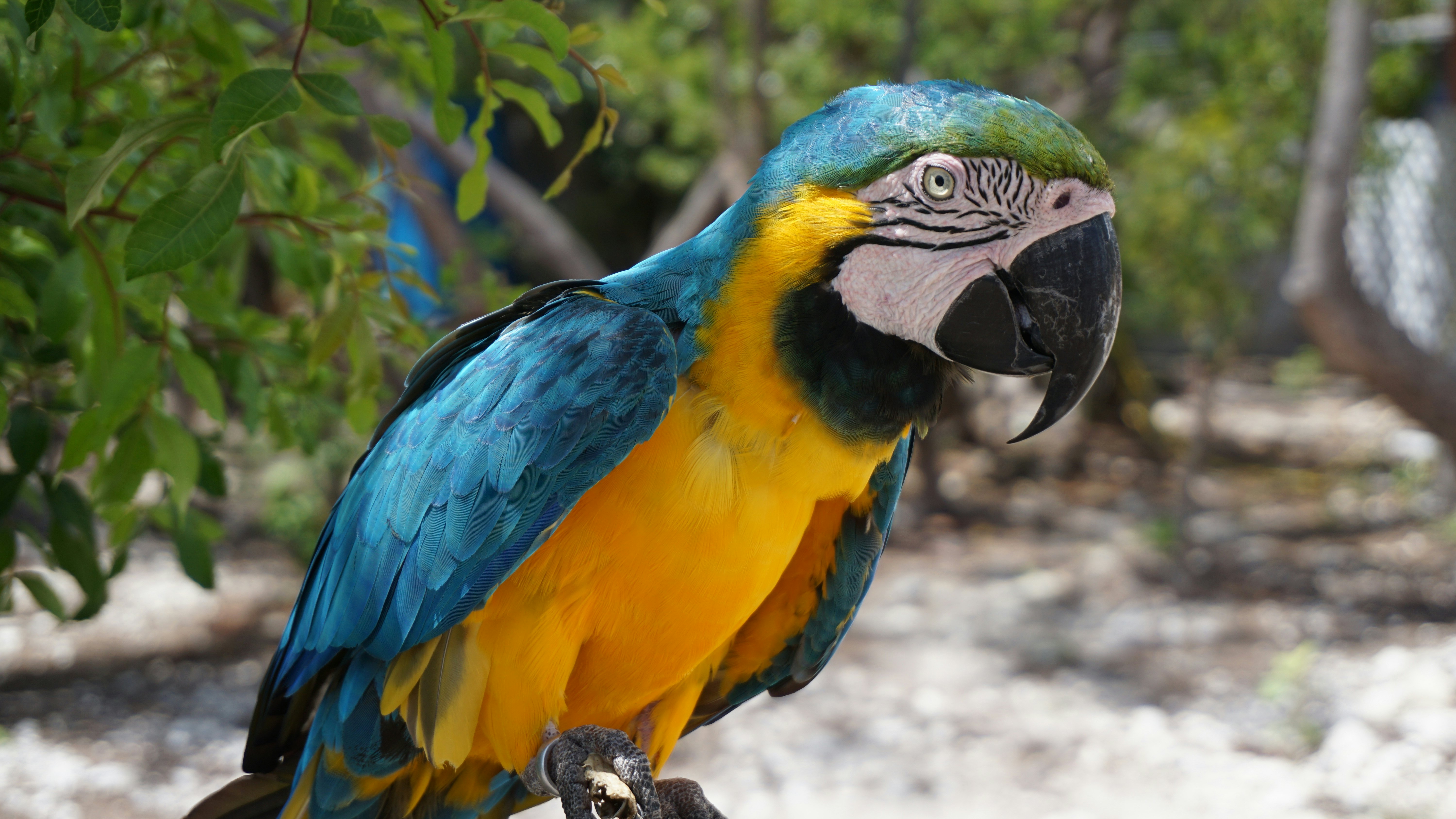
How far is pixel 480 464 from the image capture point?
48.4 inches

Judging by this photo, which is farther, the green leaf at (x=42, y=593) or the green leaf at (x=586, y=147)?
the green leaf at (x=42, y=593)

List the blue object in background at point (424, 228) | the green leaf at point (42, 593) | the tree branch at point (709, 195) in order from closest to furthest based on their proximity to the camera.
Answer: the green leaf at point (42, 593) < the blue object in background at point (424, 228) < the tree branch at point (709, 195)

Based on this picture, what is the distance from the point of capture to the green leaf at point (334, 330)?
137 centimetres

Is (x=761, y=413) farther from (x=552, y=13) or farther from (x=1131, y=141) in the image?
(x=1131, y=141)

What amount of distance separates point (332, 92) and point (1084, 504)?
577 centimetres

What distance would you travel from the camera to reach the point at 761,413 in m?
1.23

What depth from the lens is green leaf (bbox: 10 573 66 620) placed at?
58.4 inches

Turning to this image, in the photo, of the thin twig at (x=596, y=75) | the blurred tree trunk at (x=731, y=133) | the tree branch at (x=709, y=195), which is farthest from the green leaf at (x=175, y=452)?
the tree branch at (x=709, y=195)

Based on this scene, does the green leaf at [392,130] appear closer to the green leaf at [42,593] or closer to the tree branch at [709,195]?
the green leaf at [42,593]

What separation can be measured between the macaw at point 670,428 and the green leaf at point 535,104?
0.24 m

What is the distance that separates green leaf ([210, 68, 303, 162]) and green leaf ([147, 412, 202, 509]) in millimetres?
451

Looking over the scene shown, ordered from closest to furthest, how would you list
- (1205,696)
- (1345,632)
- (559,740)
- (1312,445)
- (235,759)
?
(559,740) → (235,759) → (1205,696) → (1345,632) → (1312,445)

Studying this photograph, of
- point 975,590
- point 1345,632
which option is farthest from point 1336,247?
point 975,590

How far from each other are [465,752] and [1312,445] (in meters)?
7.72
